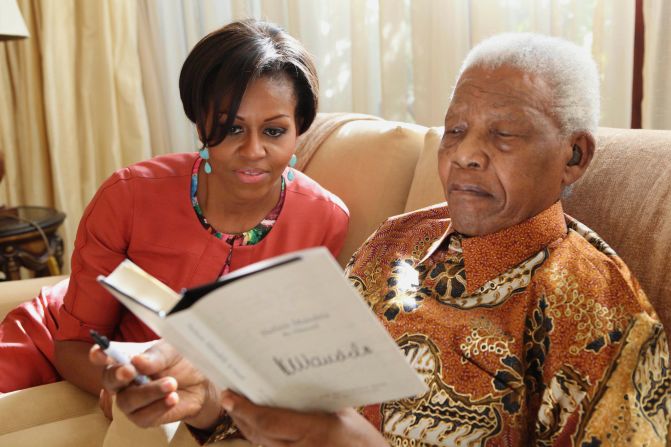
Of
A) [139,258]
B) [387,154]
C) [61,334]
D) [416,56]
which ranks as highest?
[416,56]

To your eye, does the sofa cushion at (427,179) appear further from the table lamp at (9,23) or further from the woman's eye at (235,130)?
the table lamp at (9,23)

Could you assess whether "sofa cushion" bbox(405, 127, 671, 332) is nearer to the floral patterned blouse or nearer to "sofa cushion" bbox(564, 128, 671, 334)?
"sofa cushion" bbox(564, 128, 671, 334)

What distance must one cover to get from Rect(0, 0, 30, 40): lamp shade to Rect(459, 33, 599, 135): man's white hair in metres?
2.12

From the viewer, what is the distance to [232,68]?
147 cm

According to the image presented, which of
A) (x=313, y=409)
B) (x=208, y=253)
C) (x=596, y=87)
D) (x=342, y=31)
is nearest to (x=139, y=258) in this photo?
(x=208, y=253)

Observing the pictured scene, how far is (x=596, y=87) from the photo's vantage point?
115 centimetres

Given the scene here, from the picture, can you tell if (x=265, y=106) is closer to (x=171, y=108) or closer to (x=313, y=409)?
(x=313, y=409)

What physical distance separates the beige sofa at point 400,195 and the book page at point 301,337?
0.59m

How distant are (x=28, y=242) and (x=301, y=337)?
2130 mm

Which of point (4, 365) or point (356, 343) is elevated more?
point (356, 343)

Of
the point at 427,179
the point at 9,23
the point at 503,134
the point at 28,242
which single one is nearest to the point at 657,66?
the point at 427,179

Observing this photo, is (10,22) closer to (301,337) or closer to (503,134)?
(503,134)

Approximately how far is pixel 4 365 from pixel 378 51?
162 centimetres

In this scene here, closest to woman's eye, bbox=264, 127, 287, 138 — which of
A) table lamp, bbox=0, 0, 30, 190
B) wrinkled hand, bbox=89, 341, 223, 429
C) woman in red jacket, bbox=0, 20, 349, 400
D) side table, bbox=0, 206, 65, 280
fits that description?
woman in red jacket, bbox=0, 20, 349, 400
